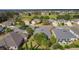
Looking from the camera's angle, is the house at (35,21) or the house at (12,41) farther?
the house at (35,21)

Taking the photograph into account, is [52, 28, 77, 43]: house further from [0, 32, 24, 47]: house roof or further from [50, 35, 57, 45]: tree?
[0, 32, 24, 47]: house roof

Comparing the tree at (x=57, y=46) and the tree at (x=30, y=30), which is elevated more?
the tree at (x=30, y=30)

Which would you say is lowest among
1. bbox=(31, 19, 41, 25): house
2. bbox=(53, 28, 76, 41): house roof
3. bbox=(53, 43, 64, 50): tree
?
bbox=(53, 43, 64, 50): tree

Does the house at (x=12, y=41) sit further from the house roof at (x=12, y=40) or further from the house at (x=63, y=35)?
the house at (x=63, y=35)

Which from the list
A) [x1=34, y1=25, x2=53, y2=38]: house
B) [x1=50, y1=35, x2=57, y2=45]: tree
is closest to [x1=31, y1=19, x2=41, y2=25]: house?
[x1=34, y1=25, x2=53, y2=38]: house

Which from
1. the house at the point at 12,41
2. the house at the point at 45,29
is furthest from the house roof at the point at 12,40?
the house at the point at 45,29
